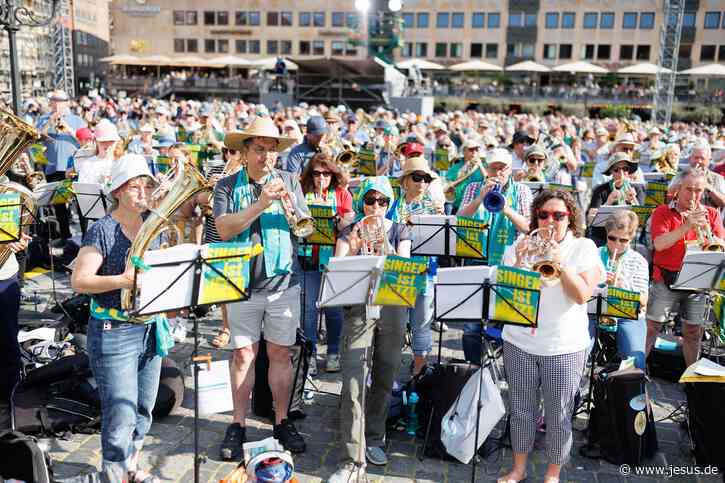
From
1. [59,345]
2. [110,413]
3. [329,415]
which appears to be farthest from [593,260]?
[59,345]

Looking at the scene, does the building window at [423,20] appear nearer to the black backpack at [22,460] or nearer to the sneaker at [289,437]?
the sneaker at [289,437]

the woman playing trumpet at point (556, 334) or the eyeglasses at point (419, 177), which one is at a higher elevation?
the eyeglasses at point (419, 177)

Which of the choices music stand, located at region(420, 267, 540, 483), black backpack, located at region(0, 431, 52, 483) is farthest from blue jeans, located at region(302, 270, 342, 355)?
black backpack, located at region(0, 431, 52, 483)

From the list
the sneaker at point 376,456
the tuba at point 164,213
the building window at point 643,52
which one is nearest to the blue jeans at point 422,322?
the sneaker at point 376,456

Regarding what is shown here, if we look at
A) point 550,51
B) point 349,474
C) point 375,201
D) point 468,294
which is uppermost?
point 550,51

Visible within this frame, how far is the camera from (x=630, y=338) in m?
5.21

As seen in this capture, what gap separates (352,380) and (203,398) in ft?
3.24

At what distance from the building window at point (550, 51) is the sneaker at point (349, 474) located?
198ft

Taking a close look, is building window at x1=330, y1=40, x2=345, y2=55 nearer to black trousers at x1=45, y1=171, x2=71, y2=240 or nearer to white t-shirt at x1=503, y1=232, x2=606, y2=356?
black trousers at x1=45, y1=171, x2=71, y2=240

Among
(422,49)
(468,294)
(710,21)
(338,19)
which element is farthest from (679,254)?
(338,19)

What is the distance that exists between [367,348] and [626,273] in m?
2.33

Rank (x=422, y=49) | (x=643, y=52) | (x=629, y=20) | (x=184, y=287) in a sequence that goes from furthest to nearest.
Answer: (x=422, y=49)
(x=643, y=52)
(x=629, y=20)
(x=184, y=287)

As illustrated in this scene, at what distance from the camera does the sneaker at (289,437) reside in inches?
186

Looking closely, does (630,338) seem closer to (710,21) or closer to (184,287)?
(184,287)
